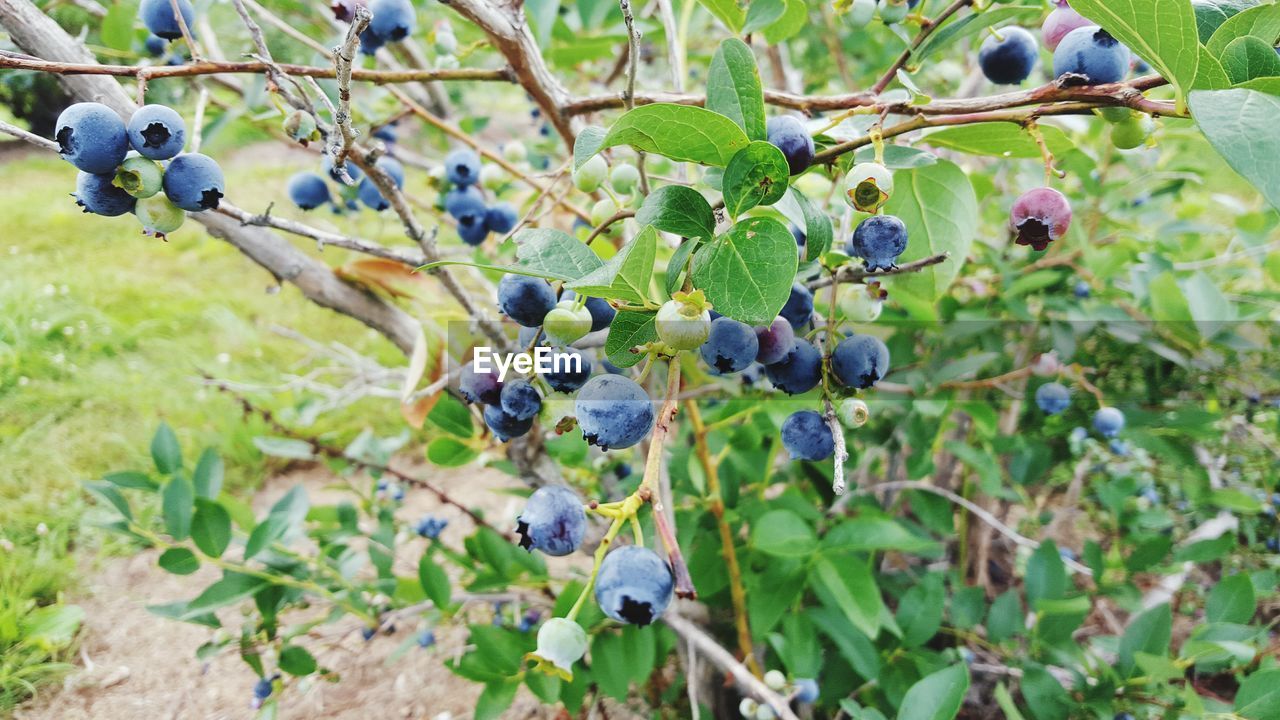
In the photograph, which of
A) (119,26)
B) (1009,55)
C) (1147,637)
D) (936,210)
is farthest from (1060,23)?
(119,26)

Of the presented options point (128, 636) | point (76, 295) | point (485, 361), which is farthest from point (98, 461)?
point (485, 361)

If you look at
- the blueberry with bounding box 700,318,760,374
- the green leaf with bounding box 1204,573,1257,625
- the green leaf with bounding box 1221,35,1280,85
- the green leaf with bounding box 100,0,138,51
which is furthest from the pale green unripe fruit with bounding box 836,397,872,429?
the green leaf with bounding box 100,0,138,51

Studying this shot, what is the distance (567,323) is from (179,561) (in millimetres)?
1015

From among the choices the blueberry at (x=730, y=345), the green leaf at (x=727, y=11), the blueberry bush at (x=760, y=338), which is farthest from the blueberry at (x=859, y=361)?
the green leaf at (x=727, y=11)

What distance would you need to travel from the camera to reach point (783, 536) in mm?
1055

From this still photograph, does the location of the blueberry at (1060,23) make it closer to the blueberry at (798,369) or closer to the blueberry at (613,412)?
the blueberry at (798,369)

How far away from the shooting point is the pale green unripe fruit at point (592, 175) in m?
0.82

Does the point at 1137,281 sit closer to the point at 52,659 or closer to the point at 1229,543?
the point at 1229,543

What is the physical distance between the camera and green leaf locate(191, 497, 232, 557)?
3.84 ft

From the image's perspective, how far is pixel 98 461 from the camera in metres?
2.62

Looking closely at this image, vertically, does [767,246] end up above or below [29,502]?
above

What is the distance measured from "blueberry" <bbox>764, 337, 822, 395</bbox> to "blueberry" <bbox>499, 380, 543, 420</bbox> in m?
0.23

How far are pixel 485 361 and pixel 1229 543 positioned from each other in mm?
1480

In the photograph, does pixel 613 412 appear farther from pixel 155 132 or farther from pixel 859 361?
pixel 155 132
